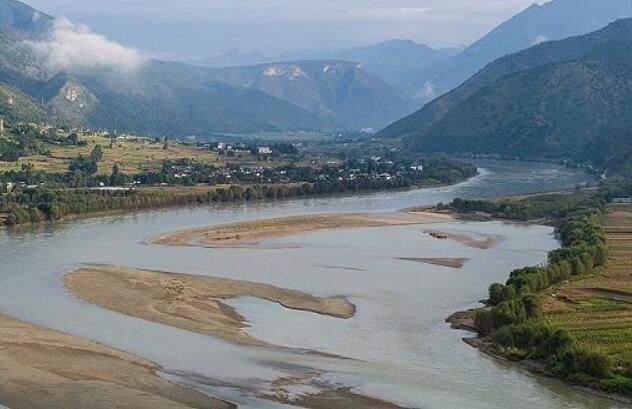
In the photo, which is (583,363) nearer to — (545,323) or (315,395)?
(545,323)

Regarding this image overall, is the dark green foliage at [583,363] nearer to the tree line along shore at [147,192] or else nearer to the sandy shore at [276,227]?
the sandy shore at [276,227]

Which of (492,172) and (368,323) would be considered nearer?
(368,323)

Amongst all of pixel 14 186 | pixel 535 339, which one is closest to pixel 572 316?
pixel 535 339

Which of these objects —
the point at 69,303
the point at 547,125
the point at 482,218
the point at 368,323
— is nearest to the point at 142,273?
the point at 69,303

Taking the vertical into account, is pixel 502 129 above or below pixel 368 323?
above

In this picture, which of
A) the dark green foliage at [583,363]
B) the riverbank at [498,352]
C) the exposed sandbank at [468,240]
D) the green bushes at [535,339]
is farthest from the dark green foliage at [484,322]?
the exposed sandbank at [468,240]

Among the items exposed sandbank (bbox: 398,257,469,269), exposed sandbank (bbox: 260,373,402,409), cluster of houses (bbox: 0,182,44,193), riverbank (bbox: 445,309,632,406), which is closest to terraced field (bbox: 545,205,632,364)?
riverbank (bbox: 445,309,632,406)

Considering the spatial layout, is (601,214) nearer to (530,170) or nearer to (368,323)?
(368,323)

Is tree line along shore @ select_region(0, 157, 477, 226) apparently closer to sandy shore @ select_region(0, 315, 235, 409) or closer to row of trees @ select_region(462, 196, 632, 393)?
sandy shore @ select_region(0, 315, 235, 409)
